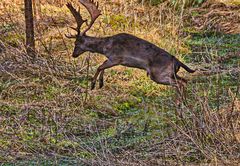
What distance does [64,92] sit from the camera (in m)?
7.92

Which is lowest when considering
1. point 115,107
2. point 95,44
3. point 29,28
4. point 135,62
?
point 115,107

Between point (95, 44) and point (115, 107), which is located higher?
point (95, 44)

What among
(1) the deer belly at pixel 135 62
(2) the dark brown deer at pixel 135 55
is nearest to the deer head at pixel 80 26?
(2) the dark brown deer at pixel 135 55

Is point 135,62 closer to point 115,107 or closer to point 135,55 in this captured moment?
point 135,55

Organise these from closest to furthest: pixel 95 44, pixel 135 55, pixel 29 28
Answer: pixel 135 55 → pixel 95 44 → pixel 29 28

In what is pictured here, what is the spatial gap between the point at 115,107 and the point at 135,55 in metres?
0.63

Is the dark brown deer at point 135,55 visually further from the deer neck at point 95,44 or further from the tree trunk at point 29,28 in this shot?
the tree trunk at point 29,28

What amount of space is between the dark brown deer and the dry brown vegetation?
287 mm

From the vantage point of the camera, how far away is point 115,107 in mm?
7629

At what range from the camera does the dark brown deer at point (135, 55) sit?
7.38 metres

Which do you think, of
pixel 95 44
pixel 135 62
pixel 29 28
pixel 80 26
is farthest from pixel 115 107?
pixel 29 28

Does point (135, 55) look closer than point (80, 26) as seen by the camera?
Yes

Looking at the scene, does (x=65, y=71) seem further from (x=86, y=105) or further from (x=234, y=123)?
(x=234, y=123)

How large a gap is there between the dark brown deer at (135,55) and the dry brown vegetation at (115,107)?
0.94ft
